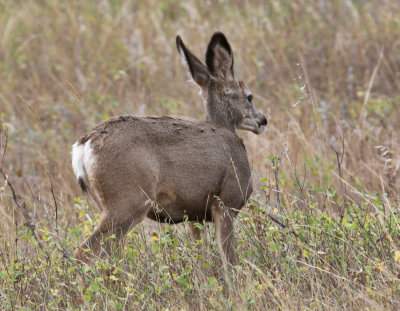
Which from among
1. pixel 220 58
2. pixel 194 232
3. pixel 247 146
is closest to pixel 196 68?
pixel 220 58

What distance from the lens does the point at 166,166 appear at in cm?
498

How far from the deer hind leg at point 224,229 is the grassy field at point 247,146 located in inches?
3.0

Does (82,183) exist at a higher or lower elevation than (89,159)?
lower

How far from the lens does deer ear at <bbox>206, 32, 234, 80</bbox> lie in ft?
20.0

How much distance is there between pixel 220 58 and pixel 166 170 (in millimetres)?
1595

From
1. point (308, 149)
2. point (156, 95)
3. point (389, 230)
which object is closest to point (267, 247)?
point (389, 230)

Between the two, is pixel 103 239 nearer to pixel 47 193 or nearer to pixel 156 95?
pixel 47 193

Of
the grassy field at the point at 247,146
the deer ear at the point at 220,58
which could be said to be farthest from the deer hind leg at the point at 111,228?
the deer ear at the point at 220,58

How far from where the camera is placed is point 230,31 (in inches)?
459

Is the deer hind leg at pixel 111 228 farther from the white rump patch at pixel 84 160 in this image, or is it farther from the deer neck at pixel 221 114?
the deer neck at pixel 221 114

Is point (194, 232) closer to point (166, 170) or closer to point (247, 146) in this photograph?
point (166, 170)

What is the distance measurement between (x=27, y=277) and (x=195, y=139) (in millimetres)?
1551

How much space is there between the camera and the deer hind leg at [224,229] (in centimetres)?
520

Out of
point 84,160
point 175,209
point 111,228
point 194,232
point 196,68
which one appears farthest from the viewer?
point 196,68
